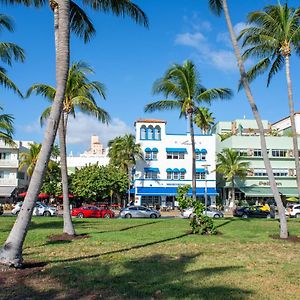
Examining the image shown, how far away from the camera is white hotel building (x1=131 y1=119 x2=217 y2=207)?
60.6m

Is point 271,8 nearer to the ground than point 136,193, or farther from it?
farther from it

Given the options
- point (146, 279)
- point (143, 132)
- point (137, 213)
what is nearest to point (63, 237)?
point (146, 279)

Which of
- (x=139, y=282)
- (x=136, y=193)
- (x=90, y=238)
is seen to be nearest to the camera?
(x=139, y=282)

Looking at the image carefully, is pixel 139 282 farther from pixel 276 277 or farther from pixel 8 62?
pixel 8 62

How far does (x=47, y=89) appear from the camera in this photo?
21.2m

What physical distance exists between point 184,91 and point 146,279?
74.7ft

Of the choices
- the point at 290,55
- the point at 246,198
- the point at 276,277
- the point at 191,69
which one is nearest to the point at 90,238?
the point at 276,277

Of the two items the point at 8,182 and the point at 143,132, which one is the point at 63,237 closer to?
the point at 143,132

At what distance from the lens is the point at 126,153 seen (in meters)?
61.7

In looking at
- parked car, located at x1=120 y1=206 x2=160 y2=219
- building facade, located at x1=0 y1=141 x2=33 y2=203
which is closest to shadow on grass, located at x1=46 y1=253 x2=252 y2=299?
→ parked car, located at x1=120 y1=206 x2=160 y2=219

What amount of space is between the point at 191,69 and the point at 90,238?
16183 millimetres

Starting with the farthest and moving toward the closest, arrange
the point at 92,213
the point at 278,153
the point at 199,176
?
the point at 278,153 → the point at 199,176 → the point at 92,213

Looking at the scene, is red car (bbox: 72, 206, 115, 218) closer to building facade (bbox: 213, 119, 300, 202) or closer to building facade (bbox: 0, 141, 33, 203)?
building facade (bbox: 213, 119, 300, 202)

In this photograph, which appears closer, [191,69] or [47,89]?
[47,89]
